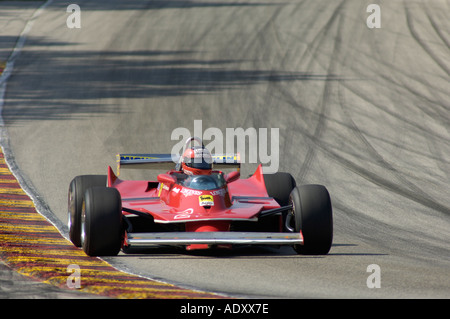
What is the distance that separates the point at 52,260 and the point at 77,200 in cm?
140

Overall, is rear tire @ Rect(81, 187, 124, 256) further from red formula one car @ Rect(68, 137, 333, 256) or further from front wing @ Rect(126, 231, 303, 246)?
front wing @ Rect(126, 231, 303, 246)

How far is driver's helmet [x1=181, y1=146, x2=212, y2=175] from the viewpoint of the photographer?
1091cm

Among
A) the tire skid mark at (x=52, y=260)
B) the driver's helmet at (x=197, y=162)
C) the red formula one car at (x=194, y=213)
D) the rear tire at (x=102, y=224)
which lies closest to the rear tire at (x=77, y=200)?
the red formula one car at (x=194, y=213)

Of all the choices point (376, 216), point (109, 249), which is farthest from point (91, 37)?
point (109, 249)

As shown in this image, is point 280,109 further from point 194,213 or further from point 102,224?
point 102,224

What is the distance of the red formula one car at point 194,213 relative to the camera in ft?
30.8

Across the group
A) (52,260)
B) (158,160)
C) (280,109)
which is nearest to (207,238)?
(52,260)

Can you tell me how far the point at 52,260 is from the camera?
9.48m

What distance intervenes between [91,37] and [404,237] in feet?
56.7

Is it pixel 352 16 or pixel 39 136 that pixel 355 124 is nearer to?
pixel 39 136

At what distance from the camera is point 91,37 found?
87.6ft

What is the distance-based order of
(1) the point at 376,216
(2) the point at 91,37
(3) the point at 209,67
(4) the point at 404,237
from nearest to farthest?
(4) the point at 404,237 < (1) the point at 376,216 < (3) the point at 209,67 < (2) the point at 91,37

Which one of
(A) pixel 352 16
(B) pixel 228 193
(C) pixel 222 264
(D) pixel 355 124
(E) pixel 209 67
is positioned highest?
(A) pixel 352 16

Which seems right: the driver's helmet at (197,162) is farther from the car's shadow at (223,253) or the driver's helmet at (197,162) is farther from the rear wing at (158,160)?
the car's shadow at (223,253)
